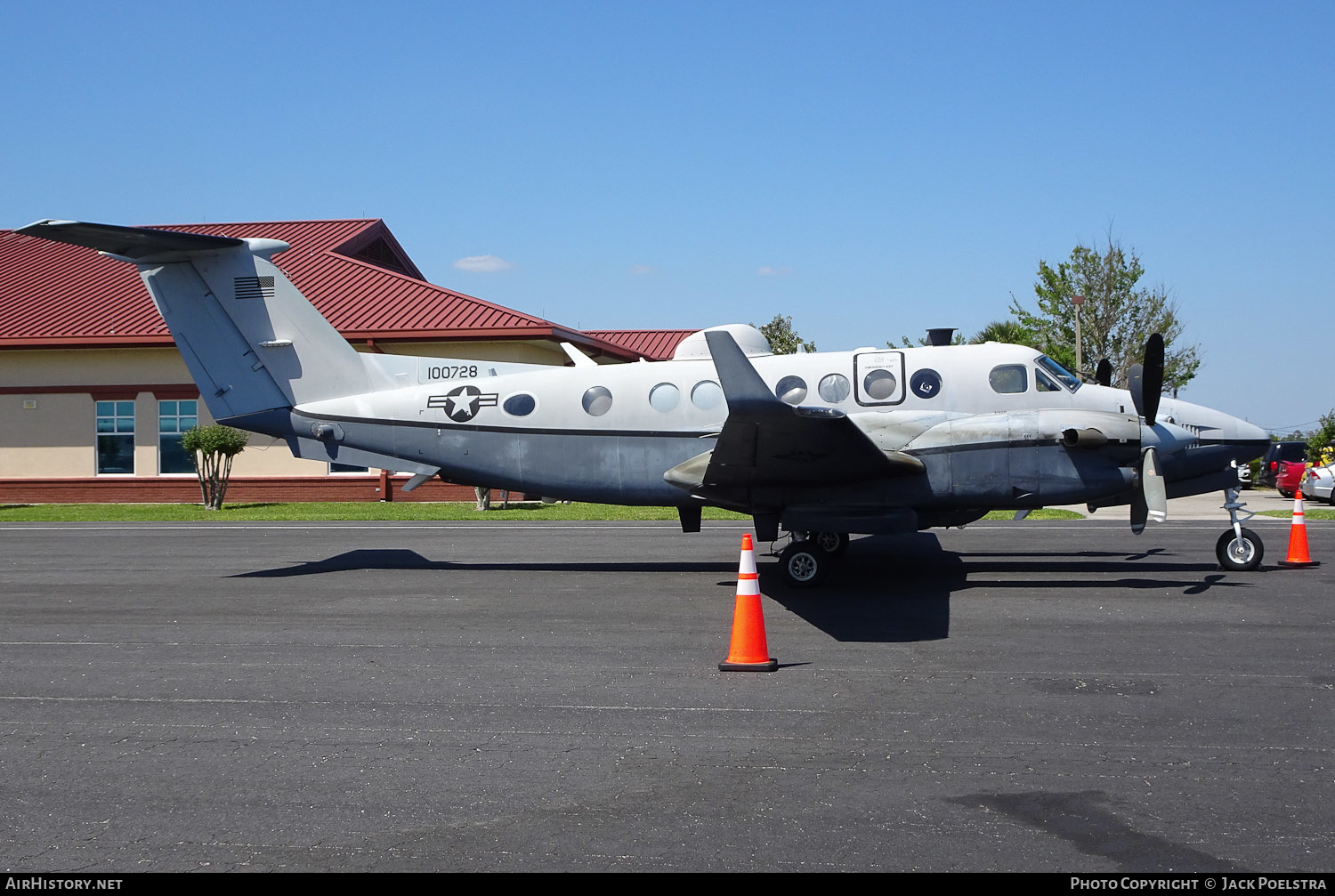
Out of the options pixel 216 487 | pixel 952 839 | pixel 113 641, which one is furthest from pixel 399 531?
pixel 952 839

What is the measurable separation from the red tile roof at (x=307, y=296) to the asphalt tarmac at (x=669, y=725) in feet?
56.2

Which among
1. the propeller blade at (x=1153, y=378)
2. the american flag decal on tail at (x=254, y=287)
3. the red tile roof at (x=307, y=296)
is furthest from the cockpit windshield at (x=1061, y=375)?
the red tile roof at (x=307, y=296)

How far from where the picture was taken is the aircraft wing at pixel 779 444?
30.6ft

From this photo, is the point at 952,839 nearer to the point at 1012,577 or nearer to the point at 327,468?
the point at 1012,577

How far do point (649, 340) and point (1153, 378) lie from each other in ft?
118

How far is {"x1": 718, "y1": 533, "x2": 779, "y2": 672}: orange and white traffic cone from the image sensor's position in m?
7.66

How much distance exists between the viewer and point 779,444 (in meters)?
10.8

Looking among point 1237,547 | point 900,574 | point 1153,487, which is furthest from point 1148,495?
point 900,574

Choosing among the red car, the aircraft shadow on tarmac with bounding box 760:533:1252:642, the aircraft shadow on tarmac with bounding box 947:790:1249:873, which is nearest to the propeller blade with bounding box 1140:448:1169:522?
the aircraft shadow on tarmac with bounding box 760:533:1252:642

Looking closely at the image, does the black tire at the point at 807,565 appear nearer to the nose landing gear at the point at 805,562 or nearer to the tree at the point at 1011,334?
the nose landing gear at the point at 805,562

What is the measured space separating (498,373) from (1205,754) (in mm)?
9937

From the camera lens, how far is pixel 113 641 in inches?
360

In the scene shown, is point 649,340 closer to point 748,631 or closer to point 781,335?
point 781,335

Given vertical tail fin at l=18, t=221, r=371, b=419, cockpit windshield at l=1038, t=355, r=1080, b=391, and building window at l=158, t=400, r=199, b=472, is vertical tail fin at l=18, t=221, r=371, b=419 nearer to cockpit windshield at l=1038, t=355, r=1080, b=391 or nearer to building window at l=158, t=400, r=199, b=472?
cockpit windshield at l=1038, t=355, r=1080, b=391
